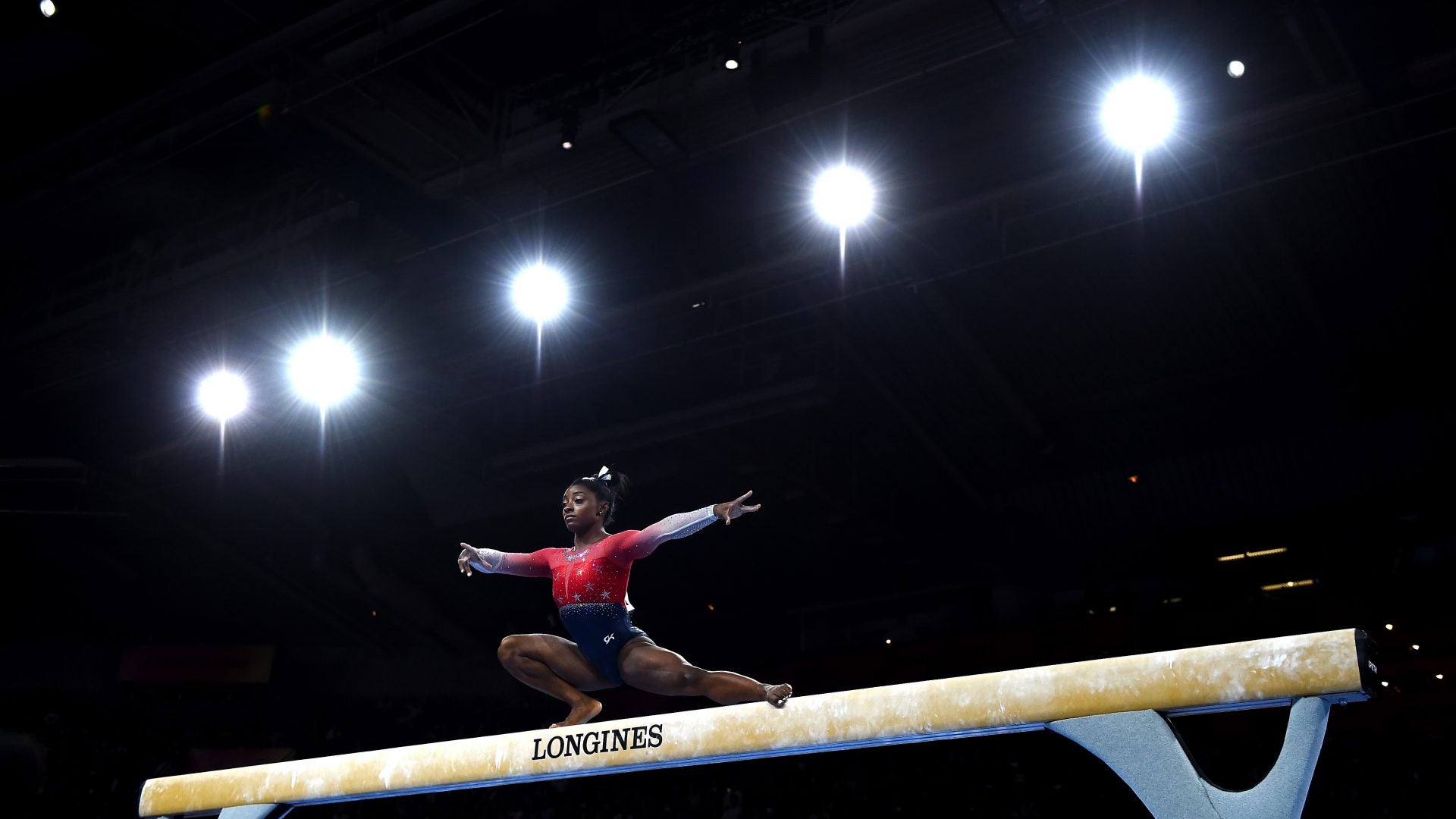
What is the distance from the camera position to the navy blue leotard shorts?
460 centimetres

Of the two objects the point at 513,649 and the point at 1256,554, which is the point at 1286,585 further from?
the point at 513,649

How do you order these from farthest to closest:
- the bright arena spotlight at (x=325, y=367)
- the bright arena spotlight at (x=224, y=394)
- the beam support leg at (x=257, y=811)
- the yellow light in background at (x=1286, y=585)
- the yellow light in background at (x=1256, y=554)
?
1. the yellow light in background at (x=1256, y=554)
2. the yellow light in background at (x=1286, y=585)
3. the bright arena spotlight at (x=224, y=394)
4. the bright arena spotlight at (x=325, y=367)
5. the beam support leg at (x=257, y=811)

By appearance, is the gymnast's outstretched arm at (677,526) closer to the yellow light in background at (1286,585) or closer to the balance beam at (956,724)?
the balance beam at (956,724)

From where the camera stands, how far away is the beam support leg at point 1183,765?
10.8ft

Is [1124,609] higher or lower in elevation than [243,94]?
lower

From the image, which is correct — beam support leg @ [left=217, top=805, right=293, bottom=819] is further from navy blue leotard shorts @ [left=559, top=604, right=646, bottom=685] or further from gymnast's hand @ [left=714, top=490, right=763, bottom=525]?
gymnast's hand @ [left=714, top=490, right=763, bottom=525]

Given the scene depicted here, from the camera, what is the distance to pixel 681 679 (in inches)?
173

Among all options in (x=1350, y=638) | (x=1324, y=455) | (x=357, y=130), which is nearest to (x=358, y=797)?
(x=1350, y=638)

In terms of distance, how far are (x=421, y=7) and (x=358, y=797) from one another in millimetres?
6566

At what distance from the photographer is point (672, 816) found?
12.2m

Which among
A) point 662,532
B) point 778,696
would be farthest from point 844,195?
point 778,696

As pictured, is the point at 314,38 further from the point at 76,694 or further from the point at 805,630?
the point at 76,694

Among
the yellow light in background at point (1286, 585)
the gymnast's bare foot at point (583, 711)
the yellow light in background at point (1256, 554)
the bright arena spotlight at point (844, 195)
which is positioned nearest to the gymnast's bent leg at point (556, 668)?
the gymnast's bare foot at point (583, 711)

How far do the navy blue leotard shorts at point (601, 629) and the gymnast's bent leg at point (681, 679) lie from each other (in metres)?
0.04
